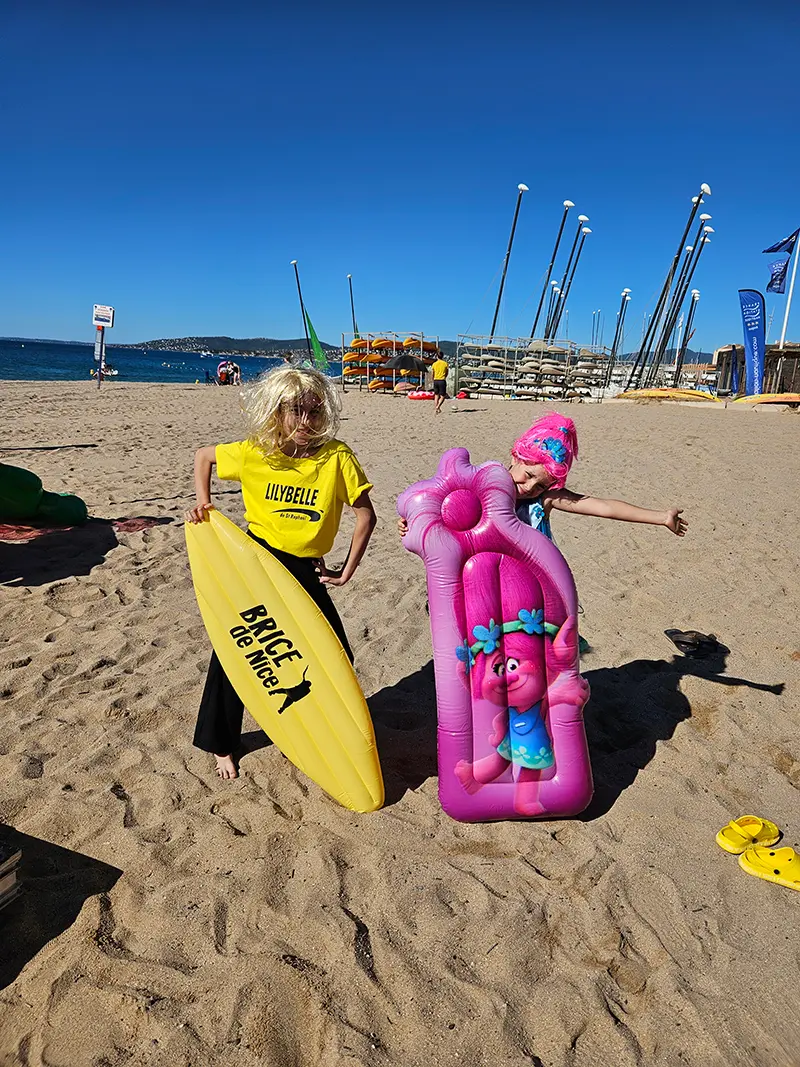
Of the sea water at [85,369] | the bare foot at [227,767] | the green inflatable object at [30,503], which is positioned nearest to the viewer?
the bare foot at [227,767]

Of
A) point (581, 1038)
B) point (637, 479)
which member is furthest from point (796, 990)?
point (637, 479)

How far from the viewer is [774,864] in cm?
261

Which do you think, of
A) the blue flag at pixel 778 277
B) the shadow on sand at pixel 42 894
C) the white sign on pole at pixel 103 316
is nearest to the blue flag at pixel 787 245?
the blue flag at pixel 778 277

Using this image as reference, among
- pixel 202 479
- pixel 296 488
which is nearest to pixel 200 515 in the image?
pixel 202 479

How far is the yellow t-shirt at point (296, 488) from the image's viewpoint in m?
2.76

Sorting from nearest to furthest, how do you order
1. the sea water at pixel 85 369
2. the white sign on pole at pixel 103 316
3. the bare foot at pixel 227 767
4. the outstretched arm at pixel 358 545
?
the outstretched arm at pixel 358 545 < the bare foot at pixel 227 767 < the white sign on pole at pixel 103 316 < the sea water at pixel 85 369

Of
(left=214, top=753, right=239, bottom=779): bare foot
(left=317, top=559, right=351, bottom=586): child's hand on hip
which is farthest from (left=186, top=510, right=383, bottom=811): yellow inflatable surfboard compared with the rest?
(left=214, top=753, right=239, bottom=779): bare foot

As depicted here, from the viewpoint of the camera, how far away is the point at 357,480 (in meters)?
2.78

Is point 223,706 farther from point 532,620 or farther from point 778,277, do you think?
point 778,277

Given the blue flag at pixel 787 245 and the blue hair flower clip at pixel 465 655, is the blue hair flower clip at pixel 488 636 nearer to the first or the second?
the blue hair flower clip at pixel 465 655

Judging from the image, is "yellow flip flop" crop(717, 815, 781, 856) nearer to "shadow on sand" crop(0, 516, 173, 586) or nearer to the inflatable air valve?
the inflatable air valve

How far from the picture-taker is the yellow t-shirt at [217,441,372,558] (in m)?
2.76

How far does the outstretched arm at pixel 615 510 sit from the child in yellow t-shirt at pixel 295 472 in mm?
859

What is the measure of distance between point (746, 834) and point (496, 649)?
1.25 m
